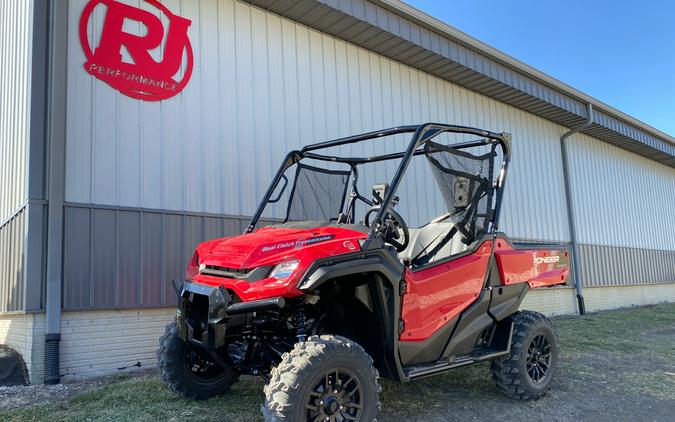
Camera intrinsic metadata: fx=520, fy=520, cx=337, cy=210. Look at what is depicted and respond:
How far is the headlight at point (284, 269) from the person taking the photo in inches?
131

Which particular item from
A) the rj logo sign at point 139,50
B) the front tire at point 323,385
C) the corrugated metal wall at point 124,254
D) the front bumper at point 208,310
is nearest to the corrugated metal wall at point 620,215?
the corrugated metal wall at point 124,254

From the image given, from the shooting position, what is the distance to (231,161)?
7.38 meters

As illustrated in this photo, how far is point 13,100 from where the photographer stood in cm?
690

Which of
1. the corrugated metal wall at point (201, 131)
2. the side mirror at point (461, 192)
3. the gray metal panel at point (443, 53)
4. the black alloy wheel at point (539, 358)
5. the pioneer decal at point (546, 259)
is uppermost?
the gray metal panel at point (443, 53)

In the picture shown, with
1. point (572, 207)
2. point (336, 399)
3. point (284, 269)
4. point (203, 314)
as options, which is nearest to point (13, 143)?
point (203, 314)

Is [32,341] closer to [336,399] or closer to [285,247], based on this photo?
[285,247]

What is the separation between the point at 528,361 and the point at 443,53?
6678 mm

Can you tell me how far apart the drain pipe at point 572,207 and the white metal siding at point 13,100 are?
12.2 metres

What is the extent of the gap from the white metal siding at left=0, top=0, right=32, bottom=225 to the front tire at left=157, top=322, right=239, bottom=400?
2.95 meters

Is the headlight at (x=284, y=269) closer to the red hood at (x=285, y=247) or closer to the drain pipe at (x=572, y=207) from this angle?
the red hood at (x=285, y=247)

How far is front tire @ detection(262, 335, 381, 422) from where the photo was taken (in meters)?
3.06

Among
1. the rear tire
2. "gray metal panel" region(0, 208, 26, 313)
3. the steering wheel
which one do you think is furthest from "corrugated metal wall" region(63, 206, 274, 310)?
the rear tire

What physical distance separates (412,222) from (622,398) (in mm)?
5294

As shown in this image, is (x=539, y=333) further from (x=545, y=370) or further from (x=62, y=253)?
(x=62, y=253)
